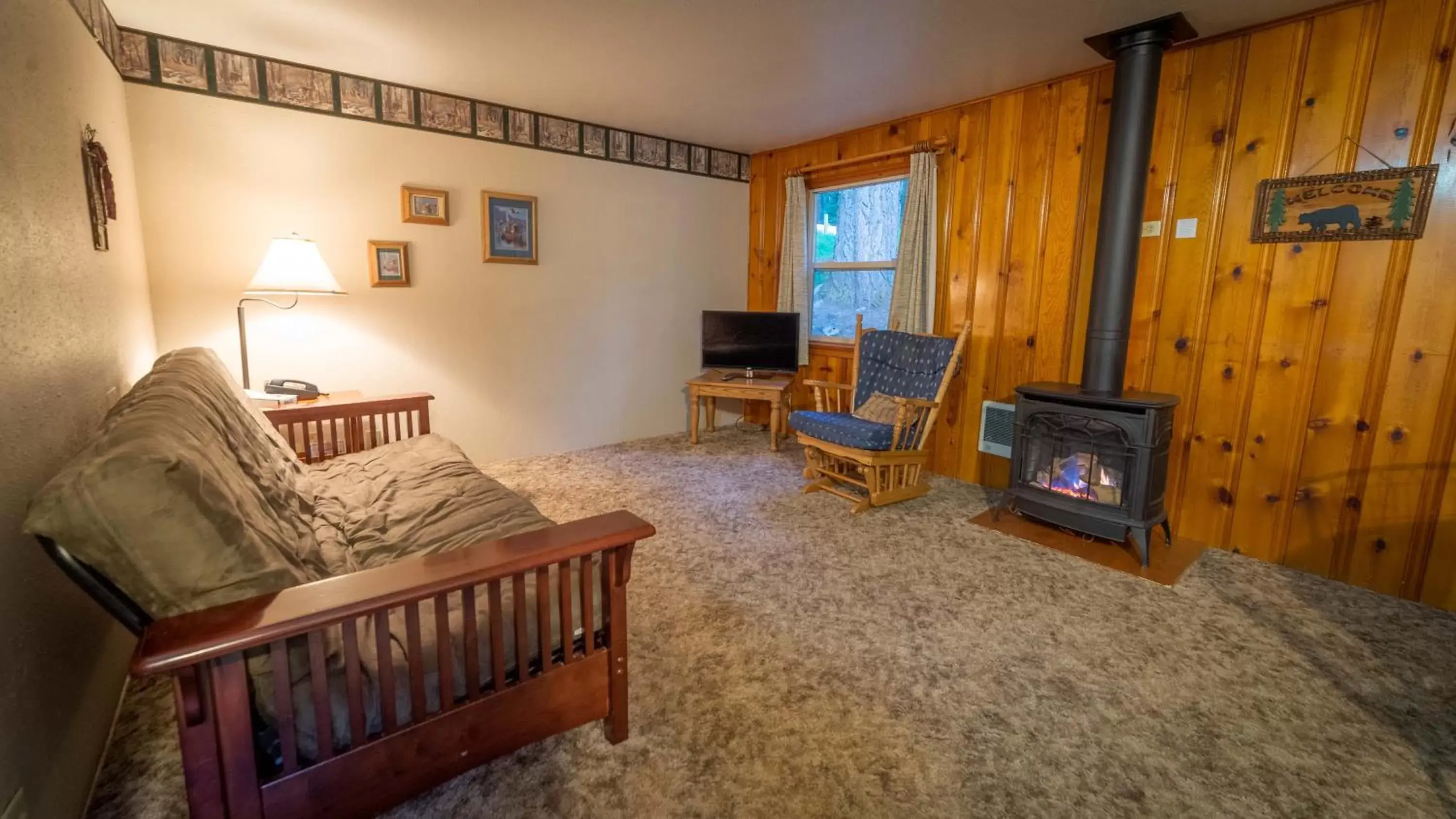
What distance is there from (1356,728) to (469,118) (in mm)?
4530

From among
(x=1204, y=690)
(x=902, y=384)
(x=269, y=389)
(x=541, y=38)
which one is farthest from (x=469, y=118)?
(x=1204, y=690)

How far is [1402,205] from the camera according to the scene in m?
2.28

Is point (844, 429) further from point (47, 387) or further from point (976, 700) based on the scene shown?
point (47, 387)

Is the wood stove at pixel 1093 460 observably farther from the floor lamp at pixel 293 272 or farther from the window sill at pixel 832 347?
the floor lamp at pixel 293 272

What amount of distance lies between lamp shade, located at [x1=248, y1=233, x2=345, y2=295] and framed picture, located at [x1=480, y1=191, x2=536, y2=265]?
1.13 metres

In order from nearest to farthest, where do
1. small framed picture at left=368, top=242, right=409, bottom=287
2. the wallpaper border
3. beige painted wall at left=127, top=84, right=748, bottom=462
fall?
the wallpaper border
beige painted wall at left=127, top=84, right=748, bottom=462
small framed picture at left=368, top=242, right=409, bottom=287

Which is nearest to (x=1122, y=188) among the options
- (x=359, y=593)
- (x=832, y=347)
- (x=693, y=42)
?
(x=693, y=42)

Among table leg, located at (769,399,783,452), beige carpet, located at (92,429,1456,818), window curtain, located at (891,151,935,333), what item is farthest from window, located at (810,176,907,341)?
beige carpet, located at (92,429,1456,818)

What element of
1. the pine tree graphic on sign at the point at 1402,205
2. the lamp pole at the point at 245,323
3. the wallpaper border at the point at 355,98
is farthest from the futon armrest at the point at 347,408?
the pine tree graphic on sign at the point at 1402,205

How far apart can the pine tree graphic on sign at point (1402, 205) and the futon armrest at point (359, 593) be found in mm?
2974

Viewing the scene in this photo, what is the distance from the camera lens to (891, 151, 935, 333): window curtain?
3717 millimetres

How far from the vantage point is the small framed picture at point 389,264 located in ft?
11.0

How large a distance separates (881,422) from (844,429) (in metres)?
0.34

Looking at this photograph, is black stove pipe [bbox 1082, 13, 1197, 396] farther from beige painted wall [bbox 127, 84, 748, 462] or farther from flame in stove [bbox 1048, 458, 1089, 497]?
beige painted wall [bbox 127, 84, 748, 462]
